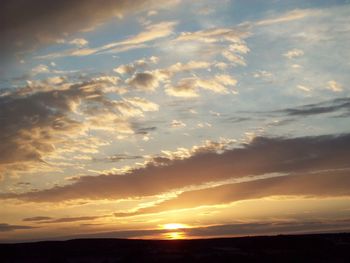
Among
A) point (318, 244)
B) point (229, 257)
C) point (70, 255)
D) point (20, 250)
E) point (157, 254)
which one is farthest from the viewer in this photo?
point (20, 250)

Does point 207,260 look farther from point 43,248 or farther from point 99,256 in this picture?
point 43,248

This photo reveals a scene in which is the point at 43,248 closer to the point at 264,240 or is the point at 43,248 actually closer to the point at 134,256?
the point at 134,256

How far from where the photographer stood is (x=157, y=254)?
2598 inches

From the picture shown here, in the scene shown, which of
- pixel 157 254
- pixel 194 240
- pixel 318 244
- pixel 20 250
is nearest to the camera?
pixel 157 254

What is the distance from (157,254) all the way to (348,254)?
2504 cm

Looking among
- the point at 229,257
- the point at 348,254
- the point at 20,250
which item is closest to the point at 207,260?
the point at 229,257

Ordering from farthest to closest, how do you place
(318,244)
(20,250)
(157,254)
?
(20,250)
(318,244)
(157,254)

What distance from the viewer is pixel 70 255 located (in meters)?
73.5

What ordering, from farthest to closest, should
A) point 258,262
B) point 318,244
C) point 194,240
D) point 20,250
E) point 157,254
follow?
point 194,240 < point 20,250 < point 318,244 < point 157,254 < point 258,262

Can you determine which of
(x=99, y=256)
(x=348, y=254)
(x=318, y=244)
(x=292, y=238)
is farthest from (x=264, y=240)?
(x=99, y=256)

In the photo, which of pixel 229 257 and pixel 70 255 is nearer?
pixel 229 257

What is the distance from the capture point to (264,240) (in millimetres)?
87438

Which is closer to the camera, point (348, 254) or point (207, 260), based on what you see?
point (207, 260)

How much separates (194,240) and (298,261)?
40.7 metres
